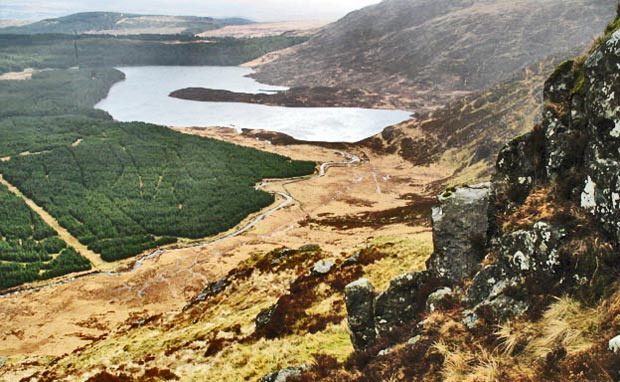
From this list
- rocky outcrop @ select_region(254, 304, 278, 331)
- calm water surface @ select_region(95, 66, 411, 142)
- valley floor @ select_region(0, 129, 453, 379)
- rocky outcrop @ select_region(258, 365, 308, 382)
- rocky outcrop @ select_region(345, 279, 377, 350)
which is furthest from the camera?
calm water surface @ select_region(95, 66, 411, 142)

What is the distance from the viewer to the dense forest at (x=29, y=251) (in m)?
58.5

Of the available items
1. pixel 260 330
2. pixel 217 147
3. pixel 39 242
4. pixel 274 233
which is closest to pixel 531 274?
pixel 260 330

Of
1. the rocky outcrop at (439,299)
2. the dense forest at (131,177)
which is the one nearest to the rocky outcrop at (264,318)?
the rocky outcrop at (439,299)

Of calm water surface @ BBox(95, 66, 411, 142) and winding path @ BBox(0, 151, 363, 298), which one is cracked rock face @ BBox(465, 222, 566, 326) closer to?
winding path @ BBox(0, 151, 363, 298)

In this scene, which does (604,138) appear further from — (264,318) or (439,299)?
(264,318)

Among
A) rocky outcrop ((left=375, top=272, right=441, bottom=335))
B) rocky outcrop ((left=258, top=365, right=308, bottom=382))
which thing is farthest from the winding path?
rocky outcrop ((left=375, top=272, right=441, bottom=335))

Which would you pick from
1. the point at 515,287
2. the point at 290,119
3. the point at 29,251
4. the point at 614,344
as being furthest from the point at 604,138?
the point at 290,119

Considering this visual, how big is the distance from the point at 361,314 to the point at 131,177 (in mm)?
93793

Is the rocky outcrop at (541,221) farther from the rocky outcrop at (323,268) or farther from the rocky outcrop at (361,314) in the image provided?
the rocky outcrop at (323,268)

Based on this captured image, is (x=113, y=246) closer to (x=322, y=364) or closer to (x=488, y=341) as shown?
(x=322, y=364)

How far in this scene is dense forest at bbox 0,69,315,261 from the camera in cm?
7538

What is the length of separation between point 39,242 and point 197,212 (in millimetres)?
25774

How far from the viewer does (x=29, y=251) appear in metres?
64.8

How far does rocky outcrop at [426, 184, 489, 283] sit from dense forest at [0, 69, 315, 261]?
59187 millimetres
